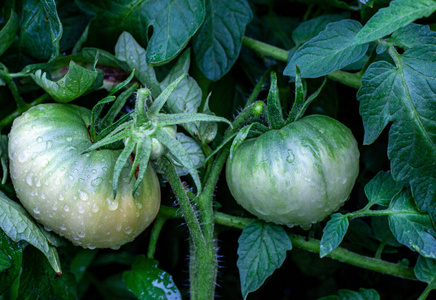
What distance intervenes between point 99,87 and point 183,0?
0.76 ft

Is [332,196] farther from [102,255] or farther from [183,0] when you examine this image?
[102,255]

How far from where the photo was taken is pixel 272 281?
130cm

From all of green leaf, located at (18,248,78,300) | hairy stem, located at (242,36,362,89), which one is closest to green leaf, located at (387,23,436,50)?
hairy stem, located at (242,36,362,89)

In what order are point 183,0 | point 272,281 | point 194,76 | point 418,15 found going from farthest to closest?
point 272,281
point 194,76
point 183,0
point 418,15

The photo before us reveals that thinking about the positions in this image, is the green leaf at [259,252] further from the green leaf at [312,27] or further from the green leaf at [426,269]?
the green leaf at [312,27]

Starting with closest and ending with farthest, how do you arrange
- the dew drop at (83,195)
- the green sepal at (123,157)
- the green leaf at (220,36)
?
the green sepal at (123,157)
the dew drop at (83,195)
the green leaf at (220,36)

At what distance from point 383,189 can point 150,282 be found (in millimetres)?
462

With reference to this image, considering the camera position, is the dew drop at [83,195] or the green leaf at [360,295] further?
the green leaf at [360,295]

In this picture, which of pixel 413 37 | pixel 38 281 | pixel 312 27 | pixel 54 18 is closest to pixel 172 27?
pixel 54 18

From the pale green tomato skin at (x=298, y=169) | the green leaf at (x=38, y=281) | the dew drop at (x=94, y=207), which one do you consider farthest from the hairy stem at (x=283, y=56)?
the green leaf at (x=38, y=281)

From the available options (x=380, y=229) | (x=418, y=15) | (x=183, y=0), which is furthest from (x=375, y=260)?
(x=183, y=0)

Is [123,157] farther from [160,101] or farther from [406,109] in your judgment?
[406,109]

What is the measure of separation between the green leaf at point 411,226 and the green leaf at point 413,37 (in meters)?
0.26

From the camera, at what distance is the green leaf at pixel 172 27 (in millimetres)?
906
